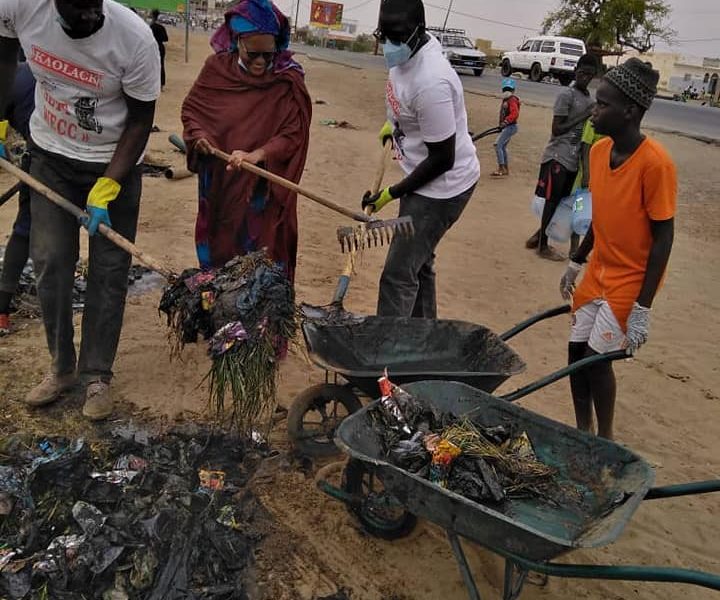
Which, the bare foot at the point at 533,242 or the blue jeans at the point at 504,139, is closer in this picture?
the bare foot at the point at 533,242

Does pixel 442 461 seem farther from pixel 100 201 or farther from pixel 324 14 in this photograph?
pixel 324 14

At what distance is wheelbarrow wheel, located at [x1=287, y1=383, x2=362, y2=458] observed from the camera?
10.6ft

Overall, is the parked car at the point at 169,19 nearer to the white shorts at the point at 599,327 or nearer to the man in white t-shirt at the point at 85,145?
the man in white t-shirt at the point at 85,145

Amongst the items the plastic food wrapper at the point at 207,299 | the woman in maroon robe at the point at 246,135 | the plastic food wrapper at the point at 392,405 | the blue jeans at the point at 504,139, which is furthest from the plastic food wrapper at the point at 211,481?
the blue jeans at the point at 504,139

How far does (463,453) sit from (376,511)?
624mm

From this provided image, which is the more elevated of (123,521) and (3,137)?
(3,137)

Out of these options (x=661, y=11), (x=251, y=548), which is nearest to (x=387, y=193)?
(x=251, y=548)

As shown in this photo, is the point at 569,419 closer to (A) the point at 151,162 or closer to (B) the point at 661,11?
(A) the point at 151,162

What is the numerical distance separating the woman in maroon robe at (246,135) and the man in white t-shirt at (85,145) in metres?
0.46

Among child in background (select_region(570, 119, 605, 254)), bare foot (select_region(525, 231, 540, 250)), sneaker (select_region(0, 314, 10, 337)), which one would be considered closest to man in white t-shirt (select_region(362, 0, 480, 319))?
sneaker (select_region(0, 314, 10, 337))

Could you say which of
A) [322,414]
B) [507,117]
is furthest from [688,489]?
[507,117]

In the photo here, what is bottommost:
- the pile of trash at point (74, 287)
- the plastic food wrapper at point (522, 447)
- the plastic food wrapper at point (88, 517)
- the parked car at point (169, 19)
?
the parked car at point (169, 19)

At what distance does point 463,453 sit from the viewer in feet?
8.50

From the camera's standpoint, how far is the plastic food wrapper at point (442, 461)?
2.53 m
